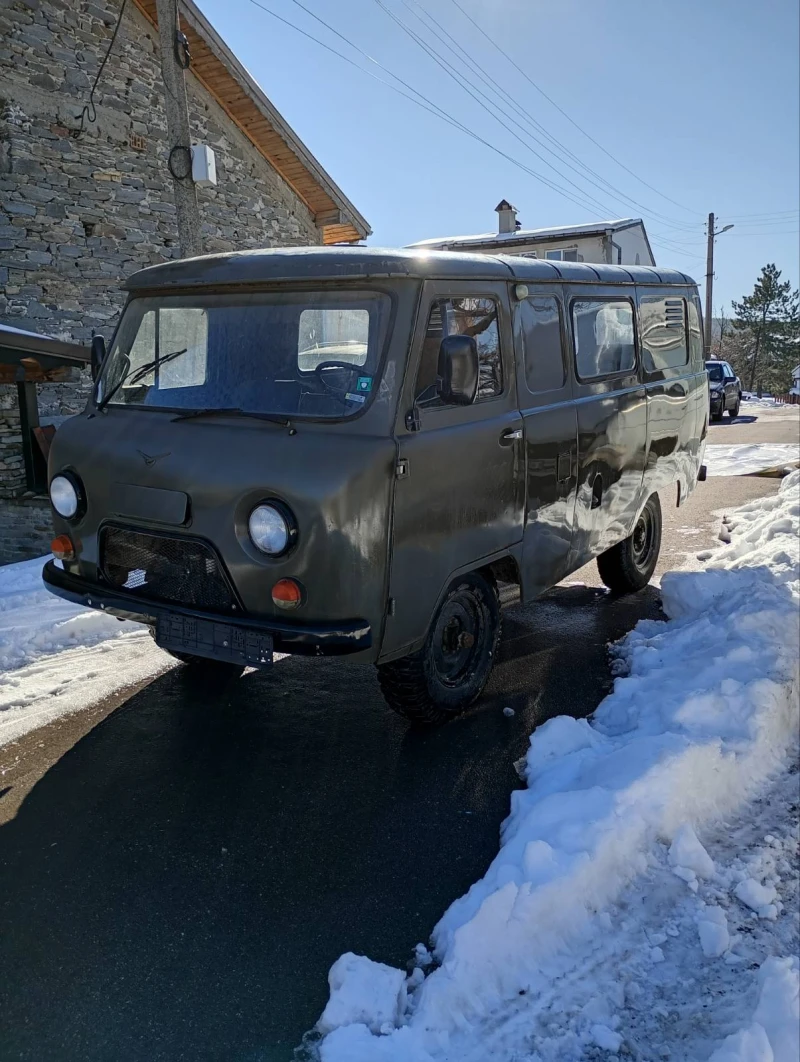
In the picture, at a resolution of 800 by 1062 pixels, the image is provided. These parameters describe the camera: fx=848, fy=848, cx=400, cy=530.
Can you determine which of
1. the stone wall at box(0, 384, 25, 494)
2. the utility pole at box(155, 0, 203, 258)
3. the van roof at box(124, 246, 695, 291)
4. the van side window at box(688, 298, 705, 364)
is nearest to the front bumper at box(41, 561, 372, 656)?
the van roof at box(124, 246, 695, 291)

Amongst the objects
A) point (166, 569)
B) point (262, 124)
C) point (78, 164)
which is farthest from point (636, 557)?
point (262, 124)

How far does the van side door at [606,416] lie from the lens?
17.1 ft

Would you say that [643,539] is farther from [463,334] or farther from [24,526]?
[24,526]

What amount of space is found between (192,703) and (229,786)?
38.8 inches

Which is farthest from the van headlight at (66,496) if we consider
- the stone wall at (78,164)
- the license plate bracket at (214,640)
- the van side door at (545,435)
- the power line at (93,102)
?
the power line at (93,102)

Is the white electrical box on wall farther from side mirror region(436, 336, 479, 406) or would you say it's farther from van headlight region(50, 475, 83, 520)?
side mirror region(436, 336, 479, 406)

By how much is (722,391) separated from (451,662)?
75.9 ft

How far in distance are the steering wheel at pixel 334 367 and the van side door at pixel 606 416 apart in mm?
1803

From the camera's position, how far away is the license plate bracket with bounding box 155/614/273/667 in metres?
3.46

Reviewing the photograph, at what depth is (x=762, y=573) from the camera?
19.7ft

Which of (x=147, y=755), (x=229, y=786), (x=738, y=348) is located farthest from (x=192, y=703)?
(x=738, y=348)

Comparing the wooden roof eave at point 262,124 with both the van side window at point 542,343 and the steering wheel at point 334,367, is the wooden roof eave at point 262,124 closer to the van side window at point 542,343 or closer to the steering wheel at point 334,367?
the van side window at point 542,343

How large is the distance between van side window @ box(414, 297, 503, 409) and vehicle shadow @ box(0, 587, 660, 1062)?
174 cm

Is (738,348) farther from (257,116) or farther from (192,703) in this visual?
(192,703)
